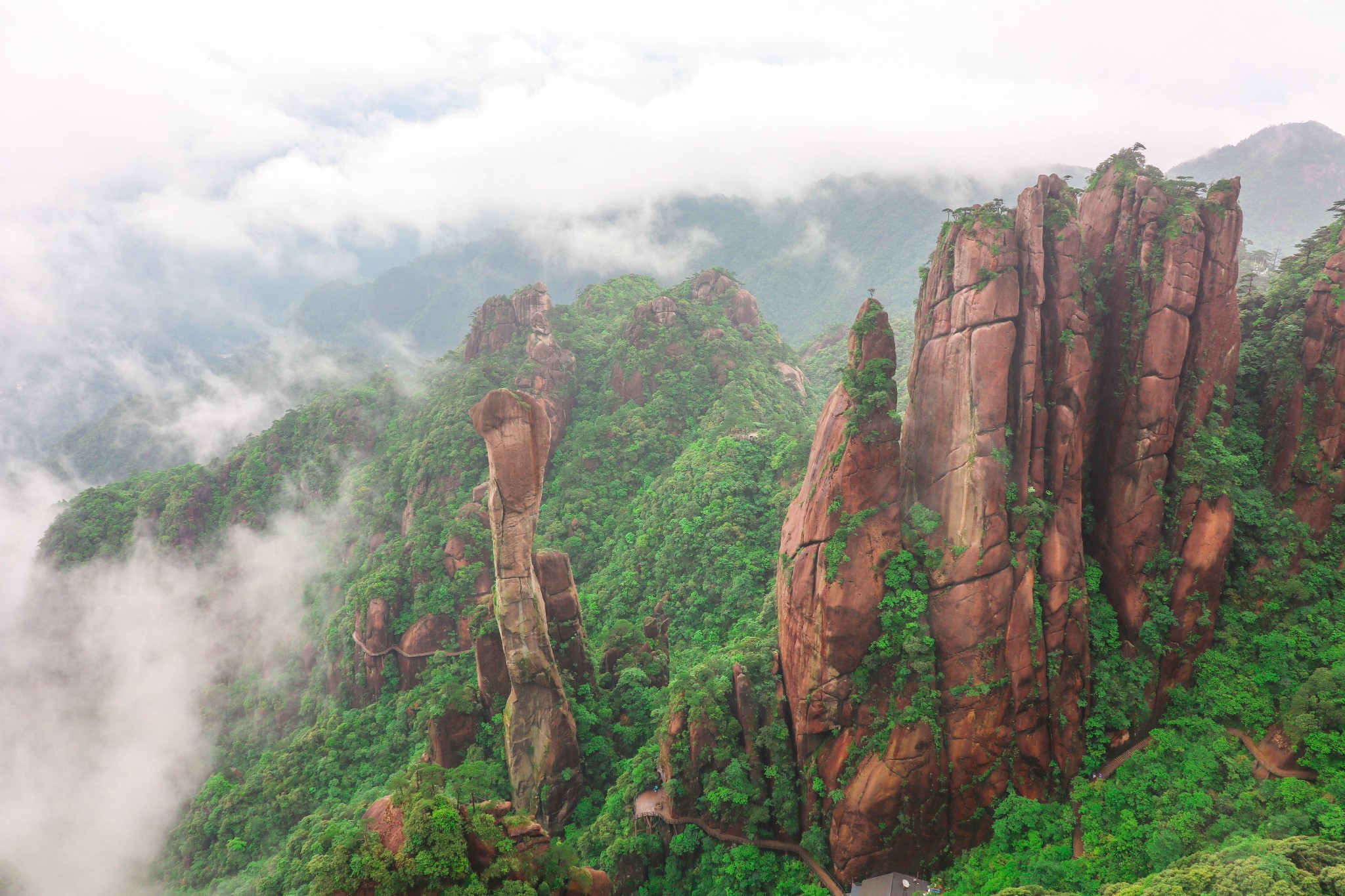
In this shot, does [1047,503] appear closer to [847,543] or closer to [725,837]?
[847,543]

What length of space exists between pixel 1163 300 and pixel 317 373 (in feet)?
452

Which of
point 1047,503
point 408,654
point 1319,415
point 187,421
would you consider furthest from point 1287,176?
point 187,421

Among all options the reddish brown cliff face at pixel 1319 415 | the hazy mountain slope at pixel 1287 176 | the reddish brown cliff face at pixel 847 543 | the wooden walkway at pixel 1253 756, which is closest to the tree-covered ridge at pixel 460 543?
the reddish brown cliff face at pixel 847 543

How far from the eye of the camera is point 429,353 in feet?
604

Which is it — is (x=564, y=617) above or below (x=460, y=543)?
above

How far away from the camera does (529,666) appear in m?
34.0

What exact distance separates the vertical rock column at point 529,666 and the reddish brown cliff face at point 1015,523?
49.1ft

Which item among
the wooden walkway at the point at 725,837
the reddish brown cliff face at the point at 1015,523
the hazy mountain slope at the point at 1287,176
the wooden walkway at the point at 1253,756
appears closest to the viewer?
the wooden walkway at the point at 1253,756

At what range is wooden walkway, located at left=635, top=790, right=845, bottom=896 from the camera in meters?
26.5

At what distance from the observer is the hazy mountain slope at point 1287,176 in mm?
134750

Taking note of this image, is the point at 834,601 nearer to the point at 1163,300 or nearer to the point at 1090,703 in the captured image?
the point at 1090,703

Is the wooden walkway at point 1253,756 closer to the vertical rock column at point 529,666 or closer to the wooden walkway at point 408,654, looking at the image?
the vertical rock column at point 529,666

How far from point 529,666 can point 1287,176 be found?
664ft

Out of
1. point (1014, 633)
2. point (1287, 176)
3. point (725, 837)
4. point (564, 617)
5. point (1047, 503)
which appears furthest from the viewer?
point (1287, 176)
